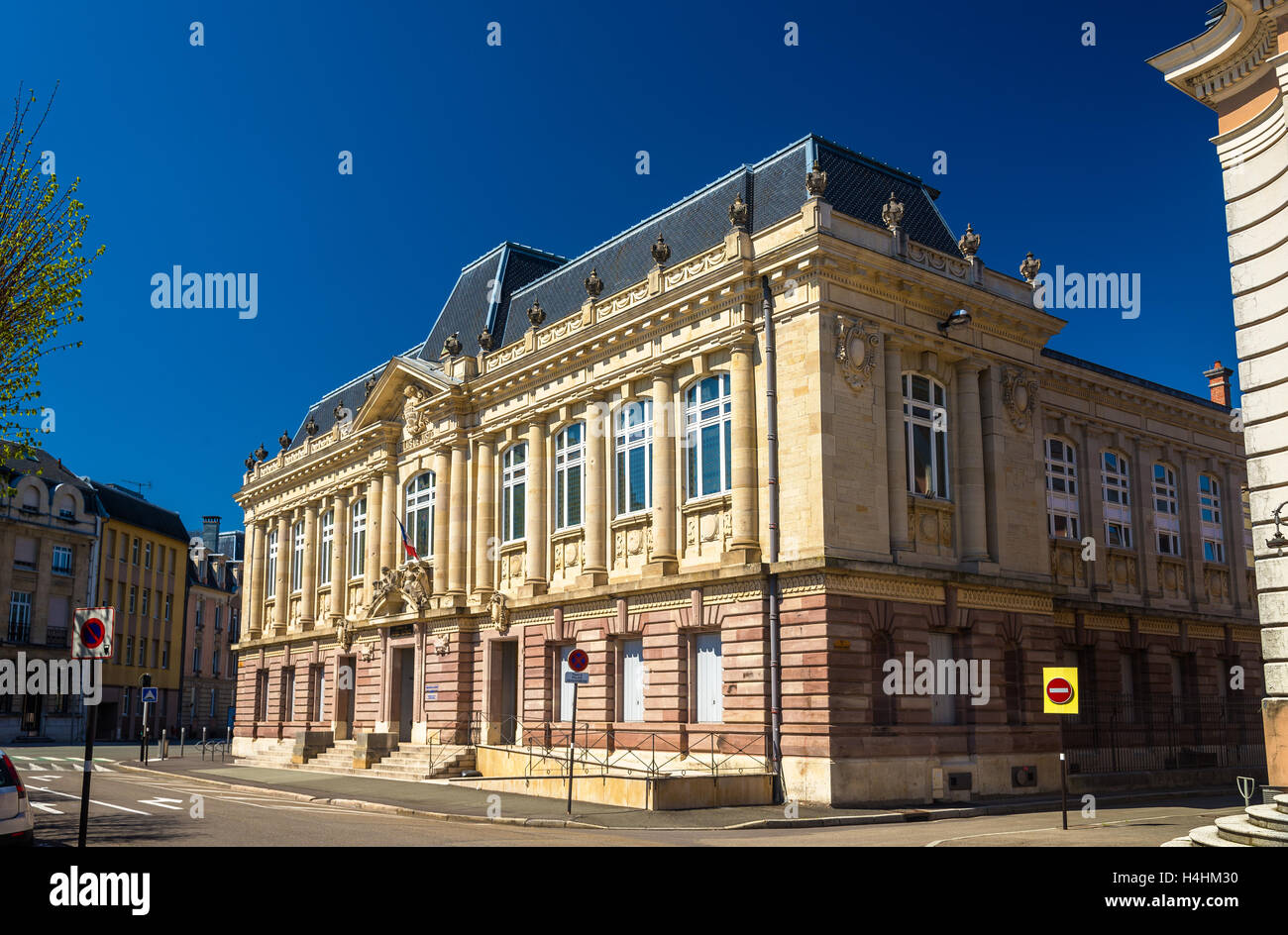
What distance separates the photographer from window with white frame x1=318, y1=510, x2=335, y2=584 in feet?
162

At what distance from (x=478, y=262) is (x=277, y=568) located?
716 inches

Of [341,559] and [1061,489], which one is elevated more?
[1061,489]

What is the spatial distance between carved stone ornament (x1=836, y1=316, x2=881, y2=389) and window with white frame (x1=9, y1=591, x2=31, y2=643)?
6001 cm

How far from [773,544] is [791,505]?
1.03 meters

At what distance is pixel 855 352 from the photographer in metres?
27.9

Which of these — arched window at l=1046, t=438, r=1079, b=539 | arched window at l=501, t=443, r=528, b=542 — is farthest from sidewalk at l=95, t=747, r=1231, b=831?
arched window at l=1046, t=438, r=1079, b=539

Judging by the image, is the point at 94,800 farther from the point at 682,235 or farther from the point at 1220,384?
the point at 1220,384

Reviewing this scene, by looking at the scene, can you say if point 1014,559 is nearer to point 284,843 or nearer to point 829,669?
point 829,669

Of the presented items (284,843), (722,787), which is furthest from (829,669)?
(284,843)

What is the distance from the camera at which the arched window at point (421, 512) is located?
136 feet

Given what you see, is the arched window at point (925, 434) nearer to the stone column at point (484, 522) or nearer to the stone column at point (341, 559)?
the stone column at point (484, 522)

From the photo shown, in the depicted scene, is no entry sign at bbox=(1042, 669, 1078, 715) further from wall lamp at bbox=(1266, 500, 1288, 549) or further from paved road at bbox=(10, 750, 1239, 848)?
wall lamp at bbox=(1266, 500, 1288, 549)

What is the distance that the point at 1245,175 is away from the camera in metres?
16.5

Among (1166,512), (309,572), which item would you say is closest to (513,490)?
(309,572)
